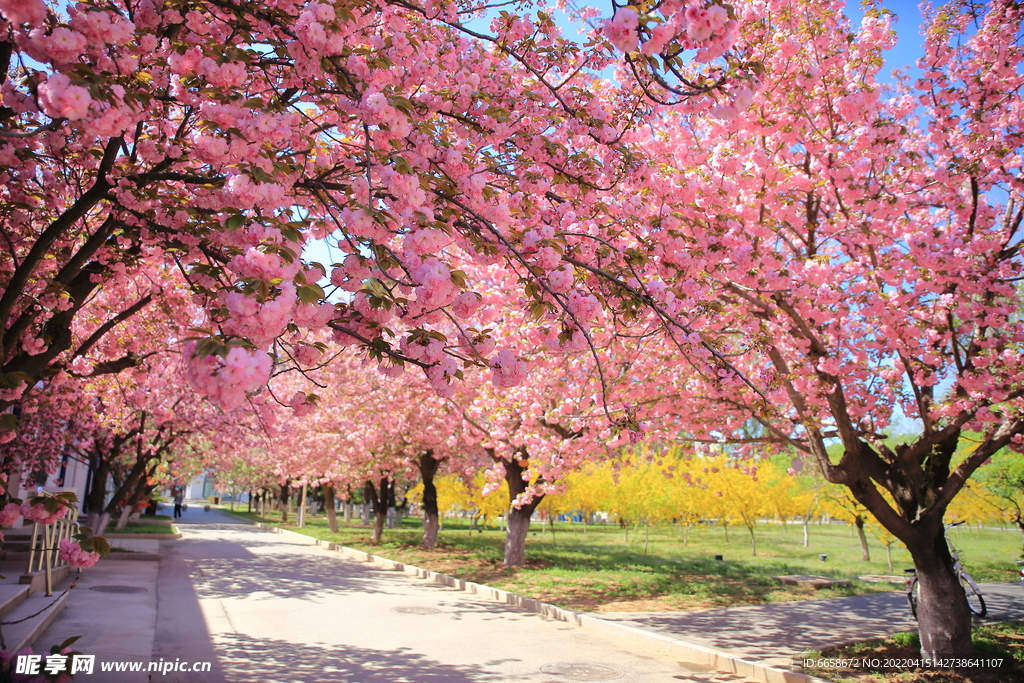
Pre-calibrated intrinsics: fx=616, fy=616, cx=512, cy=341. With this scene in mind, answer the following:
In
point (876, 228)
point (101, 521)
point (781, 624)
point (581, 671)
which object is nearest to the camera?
point (581, 671)

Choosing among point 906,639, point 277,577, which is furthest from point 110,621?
point 906,639

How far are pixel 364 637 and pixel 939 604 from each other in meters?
7.40

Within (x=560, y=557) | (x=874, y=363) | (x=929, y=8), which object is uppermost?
(x=929, y=8)

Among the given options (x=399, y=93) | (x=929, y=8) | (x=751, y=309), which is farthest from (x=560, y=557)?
(x=399, y=93)

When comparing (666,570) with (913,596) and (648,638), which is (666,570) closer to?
(913,596)

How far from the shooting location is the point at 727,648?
794cm

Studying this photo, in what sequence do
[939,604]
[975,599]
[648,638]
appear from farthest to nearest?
[975,599] < [648,638] < [939,604]

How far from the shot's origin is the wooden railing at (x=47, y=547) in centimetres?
886

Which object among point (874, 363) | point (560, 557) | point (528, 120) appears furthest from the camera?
point (560, 557)

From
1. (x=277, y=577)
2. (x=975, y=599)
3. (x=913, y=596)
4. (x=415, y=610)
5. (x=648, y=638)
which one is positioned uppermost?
(x=913, y=596)

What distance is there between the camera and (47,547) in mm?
8820

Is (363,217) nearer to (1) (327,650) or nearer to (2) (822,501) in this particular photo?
(1) (327,650)

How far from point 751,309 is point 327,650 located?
6.99 metres

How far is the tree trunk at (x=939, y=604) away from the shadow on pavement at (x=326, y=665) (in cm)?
533
